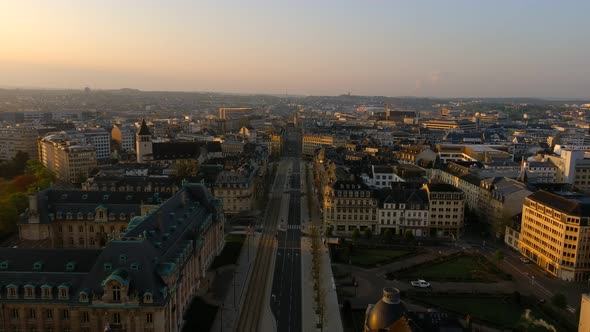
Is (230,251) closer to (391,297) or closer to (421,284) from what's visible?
(421,284)

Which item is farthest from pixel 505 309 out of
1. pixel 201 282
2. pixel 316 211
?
pixel 316 211

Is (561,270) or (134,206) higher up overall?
(134,206)

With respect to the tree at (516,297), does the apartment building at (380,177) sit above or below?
above

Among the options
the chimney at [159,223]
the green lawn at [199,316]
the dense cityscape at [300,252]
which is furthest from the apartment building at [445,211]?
the chimney at [159,223]

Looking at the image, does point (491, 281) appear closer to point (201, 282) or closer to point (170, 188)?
point (201, 282)

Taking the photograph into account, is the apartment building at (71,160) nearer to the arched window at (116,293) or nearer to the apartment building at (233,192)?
the apartment building at (233,192)

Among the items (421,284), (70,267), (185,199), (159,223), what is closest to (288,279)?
(421,284)
